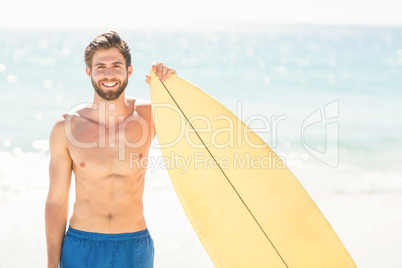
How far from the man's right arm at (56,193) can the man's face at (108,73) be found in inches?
10.0

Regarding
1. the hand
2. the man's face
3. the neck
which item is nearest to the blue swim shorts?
the neck

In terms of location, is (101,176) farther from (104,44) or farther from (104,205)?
(104,44)

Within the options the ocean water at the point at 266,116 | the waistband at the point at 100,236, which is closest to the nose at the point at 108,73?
the waistband at the point at 100,236

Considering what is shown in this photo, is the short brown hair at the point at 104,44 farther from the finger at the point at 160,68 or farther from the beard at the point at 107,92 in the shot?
the finger at the point at 160,68

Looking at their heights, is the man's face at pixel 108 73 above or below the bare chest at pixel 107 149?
above

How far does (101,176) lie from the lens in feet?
8.73

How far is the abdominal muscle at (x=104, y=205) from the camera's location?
267 centimetres

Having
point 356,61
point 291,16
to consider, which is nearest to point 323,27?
point 291,16

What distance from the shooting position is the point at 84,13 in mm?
28344

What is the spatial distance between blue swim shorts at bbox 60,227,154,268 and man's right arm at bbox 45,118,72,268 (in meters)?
0.05

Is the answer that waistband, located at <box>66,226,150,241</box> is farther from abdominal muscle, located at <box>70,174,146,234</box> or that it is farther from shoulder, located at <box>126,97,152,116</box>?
shoulder, located at <box>126,97,152,116</box>

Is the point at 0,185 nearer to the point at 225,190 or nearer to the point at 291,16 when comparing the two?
the point at 225,190

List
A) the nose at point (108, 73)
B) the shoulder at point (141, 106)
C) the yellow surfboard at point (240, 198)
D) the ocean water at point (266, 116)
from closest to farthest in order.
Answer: the nose at point (108, 73) < the shoulder at point (141, 106) < the yellow surfboard at point (240, 198) < the ocean water at point (266, 116)

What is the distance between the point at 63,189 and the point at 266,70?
15317 mm
